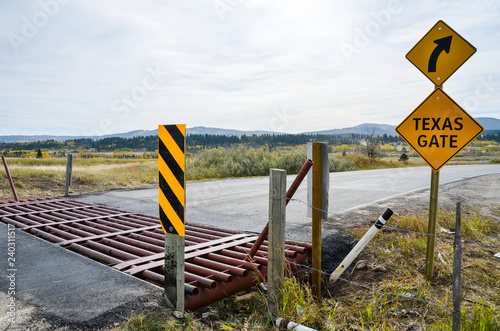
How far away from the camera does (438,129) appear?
3859mm

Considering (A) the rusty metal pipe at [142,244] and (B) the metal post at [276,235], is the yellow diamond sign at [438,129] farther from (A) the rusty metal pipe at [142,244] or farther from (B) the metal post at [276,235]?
(A) the rusty metal pipe at [142,244]

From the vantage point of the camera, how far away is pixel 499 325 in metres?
2.68

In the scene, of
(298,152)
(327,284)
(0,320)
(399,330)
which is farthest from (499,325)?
(298,152)

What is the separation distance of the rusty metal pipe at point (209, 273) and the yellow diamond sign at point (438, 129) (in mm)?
2462

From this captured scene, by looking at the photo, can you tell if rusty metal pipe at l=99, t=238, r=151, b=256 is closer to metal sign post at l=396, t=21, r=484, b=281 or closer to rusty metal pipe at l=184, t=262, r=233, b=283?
rusty metal pipe at l=184, t=262, r=233, b=283

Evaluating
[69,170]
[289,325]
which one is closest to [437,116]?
[289,325]

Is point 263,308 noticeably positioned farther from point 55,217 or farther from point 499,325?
point 55,217

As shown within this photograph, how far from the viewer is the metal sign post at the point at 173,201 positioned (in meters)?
3.12

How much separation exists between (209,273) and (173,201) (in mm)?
1036

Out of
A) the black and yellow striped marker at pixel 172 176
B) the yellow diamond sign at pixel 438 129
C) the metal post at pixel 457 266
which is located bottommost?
the metal post at pixel 457 266

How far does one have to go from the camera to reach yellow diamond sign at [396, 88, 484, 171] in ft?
12.2

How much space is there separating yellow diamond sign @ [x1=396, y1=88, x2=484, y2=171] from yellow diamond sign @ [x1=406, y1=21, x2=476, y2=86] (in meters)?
0.23

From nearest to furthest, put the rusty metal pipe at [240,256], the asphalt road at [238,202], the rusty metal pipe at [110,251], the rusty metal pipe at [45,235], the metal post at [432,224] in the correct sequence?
the metal post at [432,224], the rusty metal pipe at [240,256], the rusty metal pipe at [110,251], the rusty metal pipe at [45,235], the asphalt road at [238,202]

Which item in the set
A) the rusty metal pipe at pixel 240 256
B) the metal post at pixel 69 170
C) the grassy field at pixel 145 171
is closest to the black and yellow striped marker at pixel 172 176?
the rusty metal pipe at pixel 240 256
